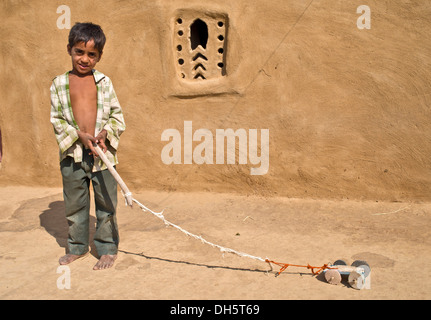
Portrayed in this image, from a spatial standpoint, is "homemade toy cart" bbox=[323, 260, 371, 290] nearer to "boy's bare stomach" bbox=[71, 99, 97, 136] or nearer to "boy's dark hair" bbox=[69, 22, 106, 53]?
"boy's bare stomach" bbox=[71, 99, 97, 136]

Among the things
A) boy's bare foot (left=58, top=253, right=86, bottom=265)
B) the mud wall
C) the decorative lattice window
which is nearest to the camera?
boy's bare foot (left=58, top=253, right=86, bottom=265)

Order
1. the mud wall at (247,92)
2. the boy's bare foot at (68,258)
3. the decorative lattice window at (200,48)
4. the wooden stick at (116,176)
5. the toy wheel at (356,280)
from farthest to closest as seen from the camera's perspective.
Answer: the decorative lattice window at (200,48)
the mud wall at (247,92)
the boy's bare foot at (68,258)
the wooden stick at (116,176)
the toy wheel at (356,280)

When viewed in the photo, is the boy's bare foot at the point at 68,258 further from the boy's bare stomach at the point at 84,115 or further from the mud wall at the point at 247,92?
the mud wall at the point at 247,92

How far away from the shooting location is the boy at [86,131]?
9.90 ft

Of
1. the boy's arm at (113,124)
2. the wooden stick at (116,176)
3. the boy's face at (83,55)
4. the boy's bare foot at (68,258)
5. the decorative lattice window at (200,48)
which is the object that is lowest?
the boy's bare foot at (68,258)

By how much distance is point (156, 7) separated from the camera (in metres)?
4.69

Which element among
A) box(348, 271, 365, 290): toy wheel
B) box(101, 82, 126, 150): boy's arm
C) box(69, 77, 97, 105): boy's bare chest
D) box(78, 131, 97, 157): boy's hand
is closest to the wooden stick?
box(78, 131, 97, 157): boy's hand

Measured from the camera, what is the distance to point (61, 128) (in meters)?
3.05

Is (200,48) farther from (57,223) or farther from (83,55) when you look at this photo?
(57,223)

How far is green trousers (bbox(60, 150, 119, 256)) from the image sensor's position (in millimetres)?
3146

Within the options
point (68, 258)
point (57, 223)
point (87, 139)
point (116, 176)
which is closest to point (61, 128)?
point (87, 139)

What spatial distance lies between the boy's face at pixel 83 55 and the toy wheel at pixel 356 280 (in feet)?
6.93

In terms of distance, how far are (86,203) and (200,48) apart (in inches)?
86.7

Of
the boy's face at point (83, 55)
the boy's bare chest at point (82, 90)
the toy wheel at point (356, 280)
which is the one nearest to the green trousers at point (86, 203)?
the boy's bare chest at point (82, 90)
